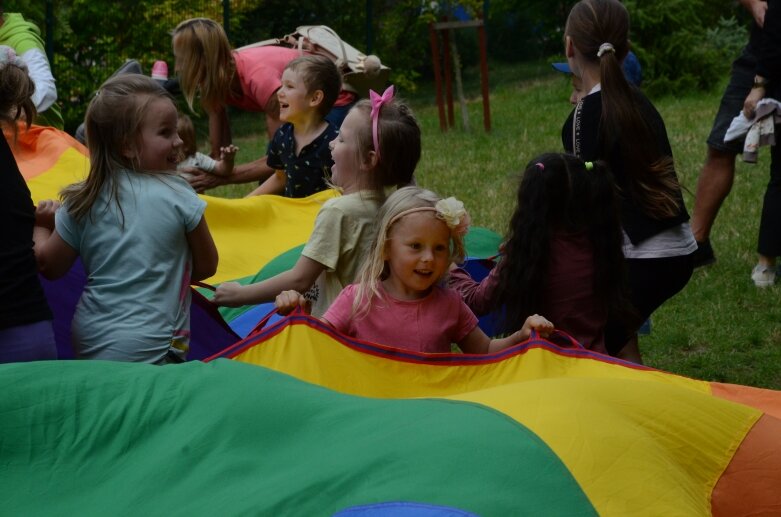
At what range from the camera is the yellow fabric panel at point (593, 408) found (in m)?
2.57

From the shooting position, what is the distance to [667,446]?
279 centimetres

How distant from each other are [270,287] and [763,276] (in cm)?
350

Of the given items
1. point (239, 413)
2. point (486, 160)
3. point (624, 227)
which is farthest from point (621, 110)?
point (486, 160)

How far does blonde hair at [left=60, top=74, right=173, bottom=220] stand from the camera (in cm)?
358

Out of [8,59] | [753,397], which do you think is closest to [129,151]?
[8,59]

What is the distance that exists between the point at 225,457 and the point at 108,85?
4.76ft

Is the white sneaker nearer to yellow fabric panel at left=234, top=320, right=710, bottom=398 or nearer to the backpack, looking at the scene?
the backpack

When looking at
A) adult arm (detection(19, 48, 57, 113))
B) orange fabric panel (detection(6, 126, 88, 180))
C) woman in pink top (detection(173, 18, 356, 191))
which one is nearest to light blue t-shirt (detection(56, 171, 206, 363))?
orange fabric panel (detection(6, 126, 88, 180))

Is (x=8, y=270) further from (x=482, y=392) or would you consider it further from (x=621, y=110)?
(x=621, y=110)

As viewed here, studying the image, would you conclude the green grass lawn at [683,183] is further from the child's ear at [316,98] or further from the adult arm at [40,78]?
the adult arm at [40,78]

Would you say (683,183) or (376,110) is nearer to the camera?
(376,110)

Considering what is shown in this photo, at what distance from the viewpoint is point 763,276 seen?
643cm

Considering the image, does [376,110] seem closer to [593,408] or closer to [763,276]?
[593,408]

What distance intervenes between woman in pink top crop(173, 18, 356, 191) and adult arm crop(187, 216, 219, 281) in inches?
94.6
